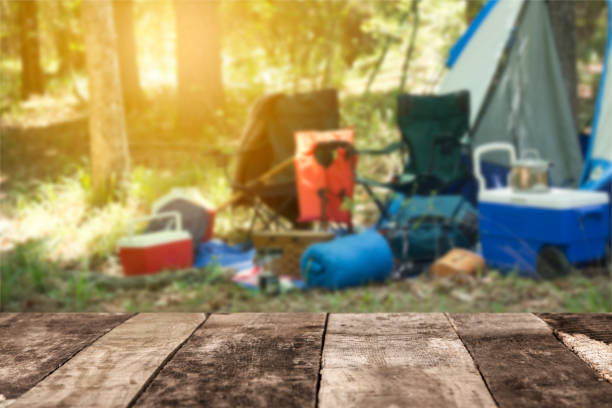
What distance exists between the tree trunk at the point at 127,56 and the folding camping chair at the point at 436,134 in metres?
5.88

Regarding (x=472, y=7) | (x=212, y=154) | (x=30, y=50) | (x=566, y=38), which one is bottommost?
(x=212, y=154)

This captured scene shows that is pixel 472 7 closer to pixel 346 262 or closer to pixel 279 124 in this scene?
pixel 279 124

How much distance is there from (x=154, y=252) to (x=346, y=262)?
1.13 m

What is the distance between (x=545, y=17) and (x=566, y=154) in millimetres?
963

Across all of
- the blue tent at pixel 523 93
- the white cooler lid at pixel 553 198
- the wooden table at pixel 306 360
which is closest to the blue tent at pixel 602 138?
the white cooler lid at pixel 553 198

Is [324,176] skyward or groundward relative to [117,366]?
groundward

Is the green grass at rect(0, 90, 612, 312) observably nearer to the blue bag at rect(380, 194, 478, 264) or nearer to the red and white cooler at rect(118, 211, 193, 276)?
the red and white cooler at rect(118, 211, 193, 276)

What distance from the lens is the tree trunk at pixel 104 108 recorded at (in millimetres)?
5785

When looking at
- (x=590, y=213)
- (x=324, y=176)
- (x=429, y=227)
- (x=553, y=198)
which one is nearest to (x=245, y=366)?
(x=553, y=198)

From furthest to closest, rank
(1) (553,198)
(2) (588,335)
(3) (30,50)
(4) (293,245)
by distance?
(3) (30,50) → (4) (293,245) → (1) (553,198) → (2) (588,335)

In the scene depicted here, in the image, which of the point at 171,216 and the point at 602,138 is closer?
the point at 602,138

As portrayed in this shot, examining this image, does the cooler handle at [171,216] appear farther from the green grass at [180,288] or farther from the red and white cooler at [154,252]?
the green grass at [180,288]

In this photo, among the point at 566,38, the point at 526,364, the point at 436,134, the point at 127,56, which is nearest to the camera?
the point at 526,364

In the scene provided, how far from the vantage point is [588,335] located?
Result: 37.6 inches
